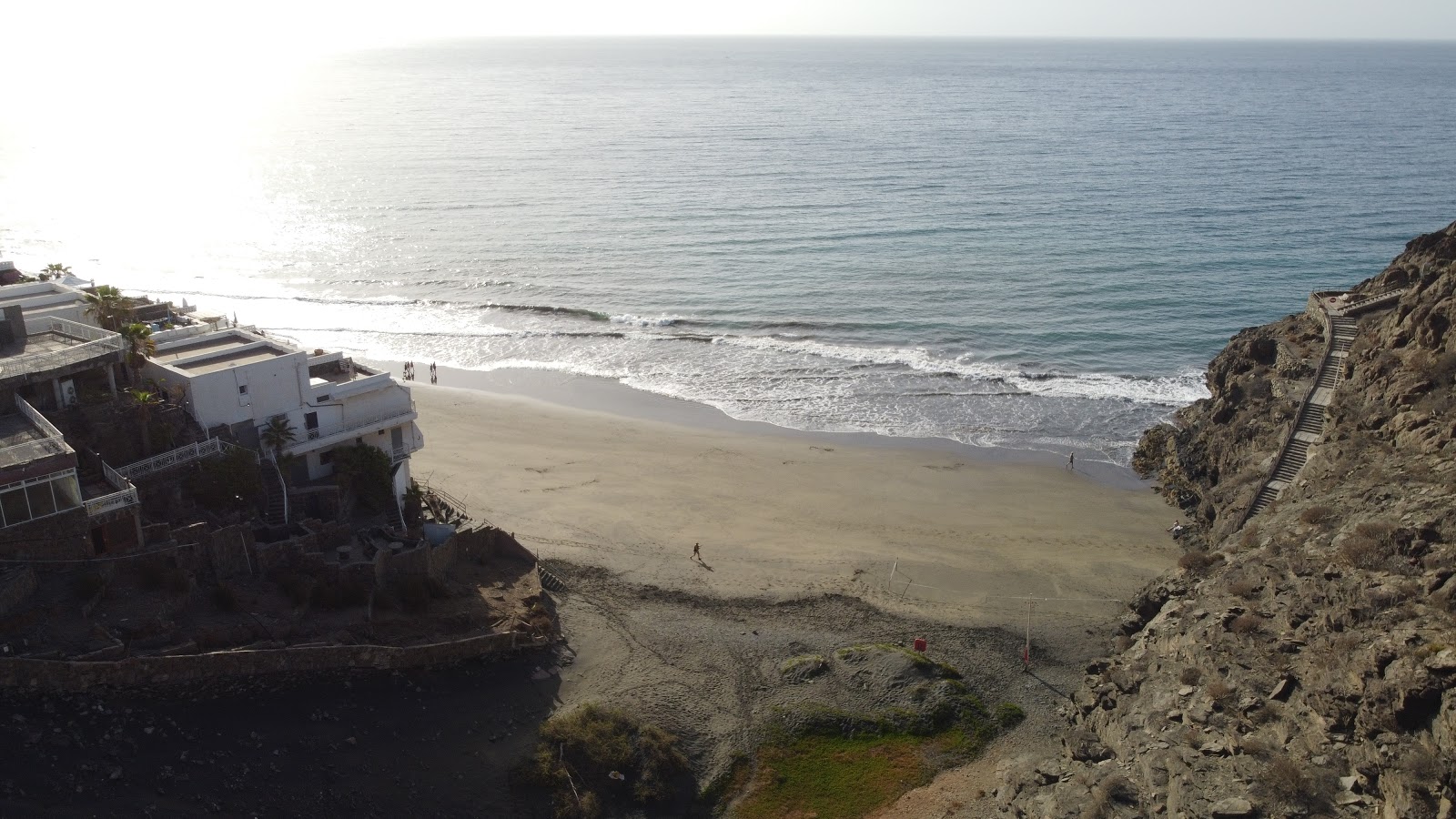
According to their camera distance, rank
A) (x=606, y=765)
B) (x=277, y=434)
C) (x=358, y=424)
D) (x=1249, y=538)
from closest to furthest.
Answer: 1. (x=606, y=765)
2. (x=277, y=434)
3. (x=1249, y=538)
4. (x=358, y=424)

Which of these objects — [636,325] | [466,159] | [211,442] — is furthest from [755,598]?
[466,159]

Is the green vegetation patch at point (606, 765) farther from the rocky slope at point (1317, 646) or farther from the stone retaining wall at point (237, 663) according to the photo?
the rocky slope at point (1317, 646)

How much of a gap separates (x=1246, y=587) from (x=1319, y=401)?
49.9ft

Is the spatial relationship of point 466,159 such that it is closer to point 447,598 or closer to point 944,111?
point 944,111

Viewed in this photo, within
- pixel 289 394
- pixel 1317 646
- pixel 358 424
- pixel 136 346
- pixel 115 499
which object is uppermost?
pixel 136 346

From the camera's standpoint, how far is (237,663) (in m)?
25.7

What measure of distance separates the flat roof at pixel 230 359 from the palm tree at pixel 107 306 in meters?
3.11

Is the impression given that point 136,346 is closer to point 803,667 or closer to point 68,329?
point 68,329

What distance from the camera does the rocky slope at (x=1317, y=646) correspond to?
20.3 meters

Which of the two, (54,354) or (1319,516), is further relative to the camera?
(54,354)

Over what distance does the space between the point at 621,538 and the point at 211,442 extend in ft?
48.3

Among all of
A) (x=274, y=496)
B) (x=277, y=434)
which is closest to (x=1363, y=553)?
(x=274, y=496)

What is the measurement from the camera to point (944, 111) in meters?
159

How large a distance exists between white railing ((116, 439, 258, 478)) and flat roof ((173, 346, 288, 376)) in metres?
2.47
